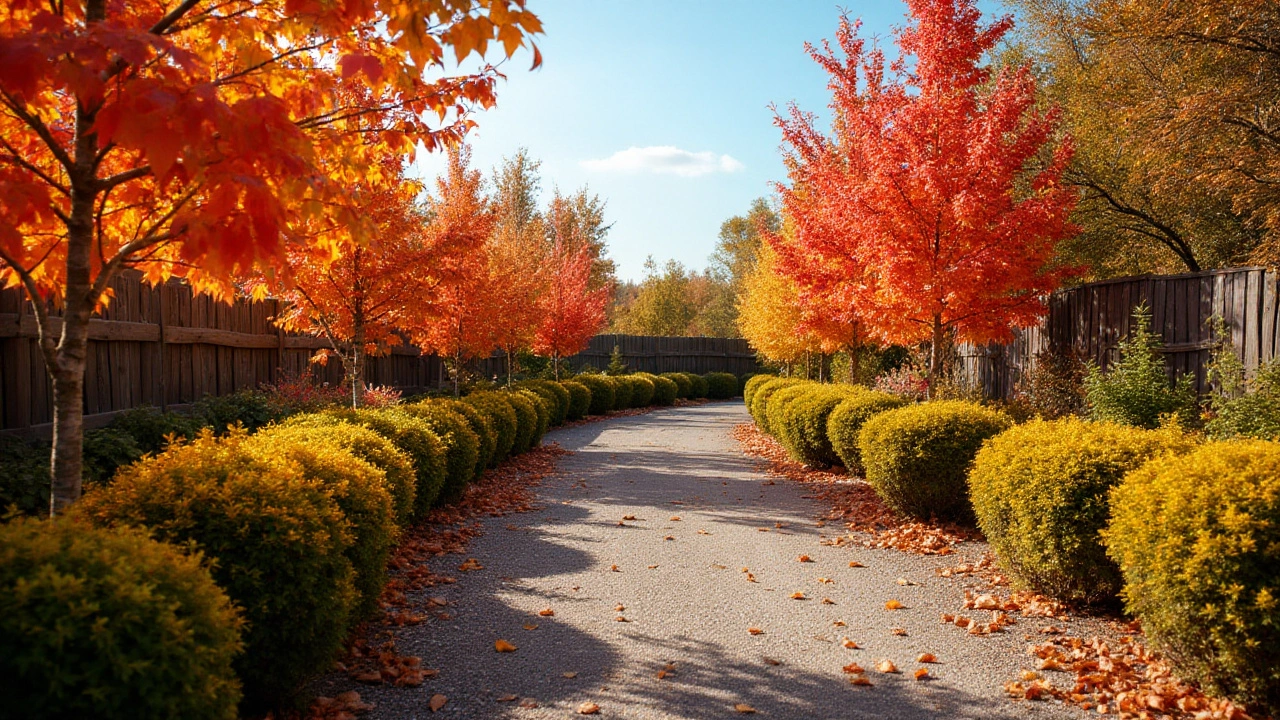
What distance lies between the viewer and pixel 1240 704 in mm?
3240

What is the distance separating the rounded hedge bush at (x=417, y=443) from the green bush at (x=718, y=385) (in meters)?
24.1

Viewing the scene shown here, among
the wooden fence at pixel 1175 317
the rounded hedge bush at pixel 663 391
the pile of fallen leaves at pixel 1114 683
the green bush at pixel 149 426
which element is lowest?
the pile of fallen leaves at pixel 1114 683

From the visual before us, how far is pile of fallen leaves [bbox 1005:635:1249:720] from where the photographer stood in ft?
10.9

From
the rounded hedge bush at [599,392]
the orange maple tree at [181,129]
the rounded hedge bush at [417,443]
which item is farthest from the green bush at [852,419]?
the rounded hedge bush at [599,392]

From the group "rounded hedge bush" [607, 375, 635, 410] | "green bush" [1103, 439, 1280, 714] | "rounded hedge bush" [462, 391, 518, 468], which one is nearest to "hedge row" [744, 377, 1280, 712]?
"green bush" [1103, 439, 1280, 714]

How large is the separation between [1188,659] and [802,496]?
5.31 m

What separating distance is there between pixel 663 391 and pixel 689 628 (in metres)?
21.3

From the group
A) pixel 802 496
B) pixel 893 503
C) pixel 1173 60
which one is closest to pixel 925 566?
pixel 893 503

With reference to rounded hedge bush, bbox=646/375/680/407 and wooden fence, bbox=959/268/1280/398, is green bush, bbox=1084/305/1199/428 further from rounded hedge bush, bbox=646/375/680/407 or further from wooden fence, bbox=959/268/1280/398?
rounded hedge bush, bbox=646/375/680/407

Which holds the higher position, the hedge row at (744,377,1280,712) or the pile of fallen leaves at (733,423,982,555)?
the hedge row at (744,377,1280,712)

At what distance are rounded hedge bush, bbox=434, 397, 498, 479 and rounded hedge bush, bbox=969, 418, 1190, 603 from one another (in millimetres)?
5514

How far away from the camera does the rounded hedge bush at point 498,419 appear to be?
977cm

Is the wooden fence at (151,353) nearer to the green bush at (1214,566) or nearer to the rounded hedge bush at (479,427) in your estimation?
the rounded hedge bush at (479,427)

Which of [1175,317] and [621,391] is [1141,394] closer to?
[1175,317]
